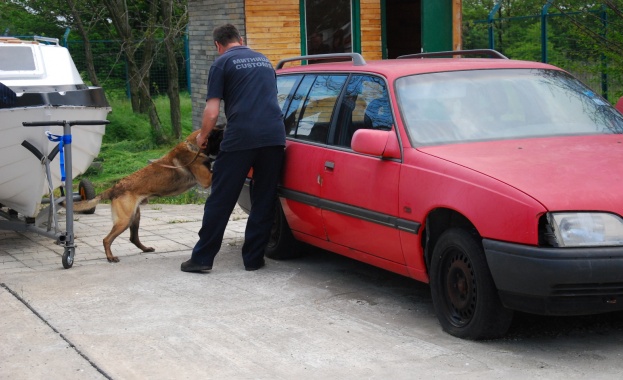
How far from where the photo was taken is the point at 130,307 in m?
6.68

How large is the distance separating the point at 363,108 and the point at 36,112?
11.3 ft

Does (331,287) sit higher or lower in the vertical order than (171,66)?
lower

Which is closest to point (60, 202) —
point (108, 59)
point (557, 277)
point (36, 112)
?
point (36, 112)

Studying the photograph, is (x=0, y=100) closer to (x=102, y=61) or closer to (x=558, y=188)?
(x=558, y=188)

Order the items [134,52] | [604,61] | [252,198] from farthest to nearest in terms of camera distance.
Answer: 1. [134,52]
2. [604,61]
3. [252,198]

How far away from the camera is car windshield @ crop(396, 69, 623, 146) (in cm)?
621

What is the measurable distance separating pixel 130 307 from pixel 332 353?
1868mm

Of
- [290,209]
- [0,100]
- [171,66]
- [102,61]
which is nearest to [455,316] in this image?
[290,209]

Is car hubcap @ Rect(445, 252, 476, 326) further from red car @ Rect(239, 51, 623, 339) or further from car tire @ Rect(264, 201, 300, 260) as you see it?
car tire @ Rect(264, 201, 300, 260)

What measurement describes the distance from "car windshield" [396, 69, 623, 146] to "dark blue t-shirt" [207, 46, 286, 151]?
1361mm

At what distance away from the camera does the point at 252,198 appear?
7863 mm

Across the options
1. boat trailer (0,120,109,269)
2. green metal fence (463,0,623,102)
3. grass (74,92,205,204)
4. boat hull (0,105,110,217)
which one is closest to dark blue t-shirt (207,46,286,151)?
boat trailer (0,120,109,269)

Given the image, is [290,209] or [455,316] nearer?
[455,316]

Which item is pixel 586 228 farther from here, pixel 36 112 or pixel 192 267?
pixel 36 112
